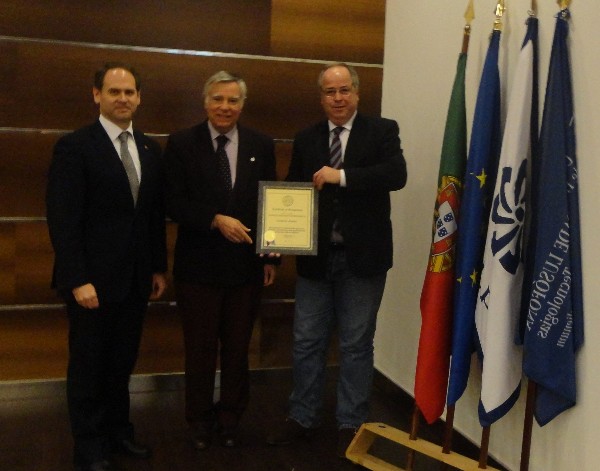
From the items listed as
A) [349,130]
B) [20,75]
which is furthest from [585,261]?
[20,75]

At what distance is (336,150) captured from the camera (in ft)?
8.30

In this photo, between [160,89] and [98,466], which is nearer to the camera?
[98,466]

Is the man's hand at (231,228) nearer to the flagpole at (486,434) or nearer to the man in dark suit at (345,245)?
the man in dark suit at (345,245)

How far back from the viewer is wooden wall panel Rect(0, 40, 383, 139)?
118 inches

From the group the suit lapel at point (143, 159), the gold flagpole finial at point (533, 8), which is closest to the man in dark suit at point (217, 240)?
the suit lapel at point (143, 159)

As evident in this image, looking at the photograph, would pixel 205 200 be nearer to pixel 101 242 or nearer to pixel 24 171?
pixel 101 242

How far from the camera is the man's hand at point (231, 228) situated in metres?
2.38

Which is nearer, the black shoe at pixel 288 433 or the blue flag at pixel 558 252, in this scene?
the blue flag at pixel 558 252

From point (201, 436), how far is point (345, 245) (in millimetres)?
959

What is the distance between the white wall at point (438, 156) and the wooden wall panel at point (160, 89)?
0.37 metres

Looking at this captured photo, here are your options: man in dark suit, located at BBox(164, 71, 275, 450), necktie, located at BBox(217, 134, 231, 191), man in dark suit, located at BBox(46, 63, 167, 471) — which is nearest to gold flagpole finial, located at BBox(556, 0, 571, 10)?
man in dark suit, located at BBox(164, 71, 275, 450)

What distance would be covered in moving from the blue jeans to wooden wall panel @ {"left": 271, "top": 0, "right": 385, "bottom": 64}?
4.47ft

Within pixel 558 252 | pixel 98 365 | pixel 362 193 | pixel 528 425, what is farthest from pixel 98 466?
pixel 558 252

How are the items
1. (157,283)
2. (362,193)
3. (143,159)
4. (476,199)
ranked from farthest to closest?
(157,283), (362,193), (143,159), (476,199)
